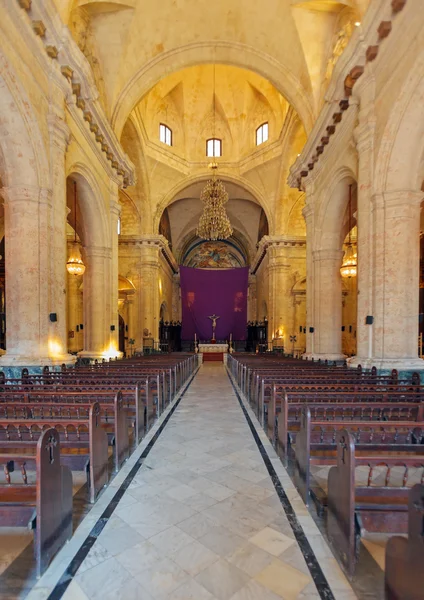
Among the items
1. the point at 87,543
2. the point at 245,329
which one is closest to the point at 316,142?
the point at 87,543

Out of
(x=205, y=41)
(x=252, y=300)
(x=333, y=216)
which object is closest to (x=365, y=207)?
(x=333, y=216)

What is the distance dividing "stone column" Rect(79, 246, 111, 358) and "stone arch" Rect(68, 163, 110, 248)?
1.06 feet

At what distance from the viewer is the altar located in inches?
835

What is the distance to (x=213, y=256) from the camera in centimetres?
3344

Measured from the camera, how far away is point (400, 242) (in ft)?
23.6

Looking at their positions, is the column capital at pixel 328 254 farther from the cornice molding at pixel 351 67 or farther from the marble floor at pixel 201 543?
the marble floor at pixel 201 543

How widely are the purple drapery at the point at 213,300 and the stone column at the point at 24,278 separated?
18.3m

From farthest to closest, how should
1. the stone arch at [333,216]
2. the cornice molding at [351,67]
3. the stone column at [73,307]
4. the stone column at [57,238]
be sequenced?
the stone column at [73,307] < the stone arch at [333,216] < the stone column at [57,238] < the cornice molding at [351,67]

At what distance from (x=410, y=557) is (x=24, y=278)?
7688mm

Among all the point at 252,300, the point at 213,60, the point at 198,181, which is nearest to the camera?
the point at 213,60

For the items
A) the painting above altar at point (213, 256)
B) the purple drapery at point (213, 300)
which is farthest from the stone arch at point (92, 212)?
the painting above altar at point (213, 256)

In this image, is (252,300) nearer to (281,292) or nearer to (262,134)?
(281,292)

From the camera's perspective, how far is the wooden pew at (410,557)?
1544 millimetres

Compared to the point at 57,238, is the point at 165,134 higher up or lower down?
higher up
